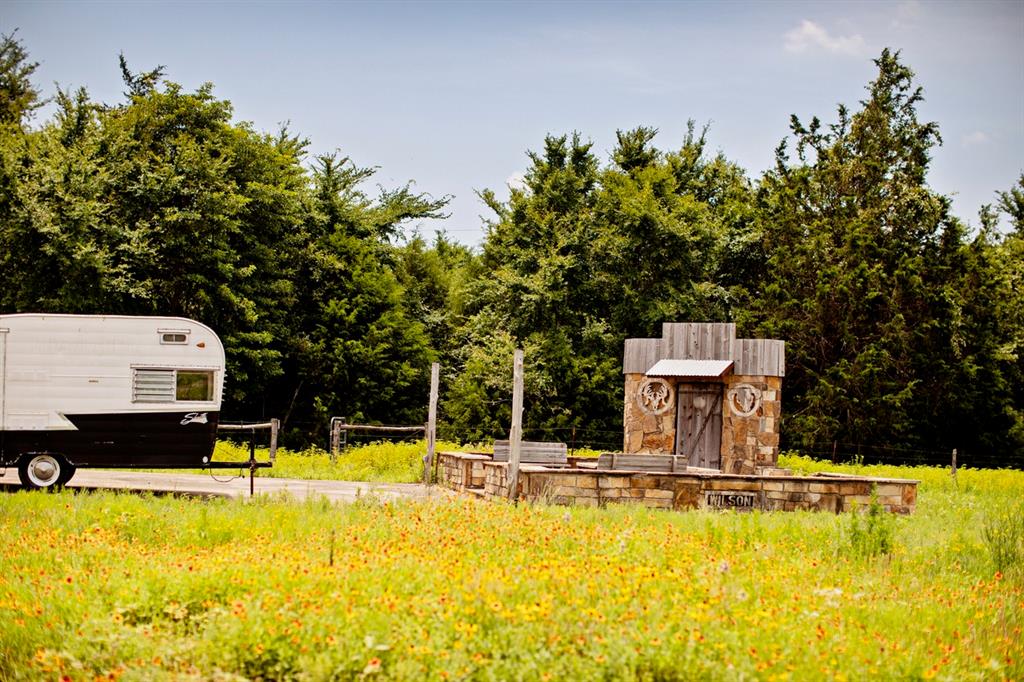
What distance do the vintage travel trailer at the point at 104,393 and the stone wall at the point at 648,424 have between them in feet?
31.6

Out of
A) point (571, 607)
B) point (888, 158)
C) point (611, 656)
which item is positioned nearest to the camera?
point (611, 656)

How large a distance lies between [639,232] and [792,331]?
638 centimetres

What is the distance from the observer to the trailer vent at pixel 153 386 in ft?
59.2

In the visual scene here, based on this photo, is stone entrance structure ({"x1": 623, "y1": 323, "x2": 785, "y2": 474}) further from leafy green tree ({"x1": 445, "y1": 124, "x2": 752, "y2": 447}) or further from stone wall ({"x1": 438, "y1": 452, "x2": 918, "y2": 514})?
leafy green tree ({"x1": 445, "y1": 124, "x2": 752, "y2": 447})

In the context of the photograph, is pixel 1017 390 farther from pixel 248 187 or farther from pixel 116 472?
pixel 116 472

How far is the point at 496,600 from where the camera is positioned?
29.1ft

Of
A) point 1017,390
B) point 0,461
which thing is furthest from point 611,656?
point 1017,390

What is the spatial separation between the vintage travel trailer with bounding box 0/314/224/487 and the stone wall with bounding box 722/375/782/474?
430 inches

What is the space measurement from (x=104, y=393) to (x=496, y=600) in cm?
1137

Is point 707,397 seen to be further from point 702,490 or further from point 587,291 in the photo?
point 587,291

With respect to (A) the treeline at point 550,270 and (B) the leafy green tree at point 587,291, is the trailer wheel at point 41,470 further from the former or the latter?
(B) the leafy green tree at point 587,291

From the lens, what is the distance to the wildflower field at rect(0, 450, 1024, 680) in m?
8.11

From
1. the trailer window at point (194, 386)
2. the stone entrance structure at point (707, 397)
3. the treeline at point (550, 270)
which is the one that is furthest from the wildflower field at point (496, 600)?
the treeline at point (550, 270)

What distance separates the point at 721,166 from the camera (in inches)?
1736
